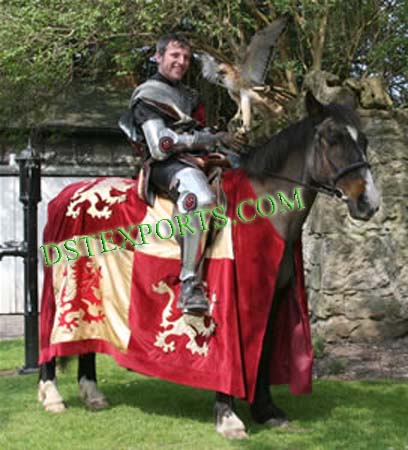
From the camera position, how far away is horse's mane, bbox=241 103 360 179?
438 centimetres

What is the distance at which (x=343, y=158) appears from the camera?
424cm

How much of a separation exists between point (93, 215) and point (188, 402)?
5.48ft

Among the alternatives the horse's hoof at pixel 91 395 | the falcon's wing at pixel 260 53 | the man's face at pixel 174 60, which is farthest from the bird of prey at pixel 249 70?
the horse's hoof at pixel 91 395

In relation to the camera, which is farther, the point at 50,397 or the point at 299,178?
the point at 50,397

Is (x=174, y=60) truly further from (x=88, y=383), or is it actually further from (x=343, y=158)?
(x=88, y=383)

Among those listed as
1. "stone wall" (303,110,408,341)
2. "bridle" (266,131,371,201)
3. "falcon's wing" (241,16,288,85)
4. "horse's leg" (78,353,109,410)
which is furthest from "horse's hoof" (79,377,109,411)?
"falcon's wing" (241,16,288,85)

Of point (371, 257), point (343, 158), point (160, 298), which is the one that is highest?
point (343, 158)

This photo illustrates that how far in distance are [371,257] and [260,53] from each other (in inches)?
102

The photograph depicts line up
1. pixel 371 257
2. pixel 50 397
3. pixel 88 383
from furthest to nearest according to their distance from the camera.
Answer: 1. pixel 371 257
2. pixel 88 383
3. pixel 50 397

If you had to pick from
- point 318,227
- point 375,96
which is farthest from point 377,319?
point 375,96

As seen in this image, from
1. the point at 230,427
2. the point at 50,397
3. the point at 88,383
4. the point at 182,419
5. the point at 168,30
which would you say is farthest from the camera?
the point at 168,30

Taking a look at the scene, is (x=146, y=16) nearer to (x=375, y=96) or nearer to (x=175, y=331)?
(x=375, y=96)

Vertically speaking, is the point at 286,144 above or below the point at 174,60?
below

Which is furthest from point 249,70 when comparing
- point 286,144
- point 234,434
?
point 234,434
